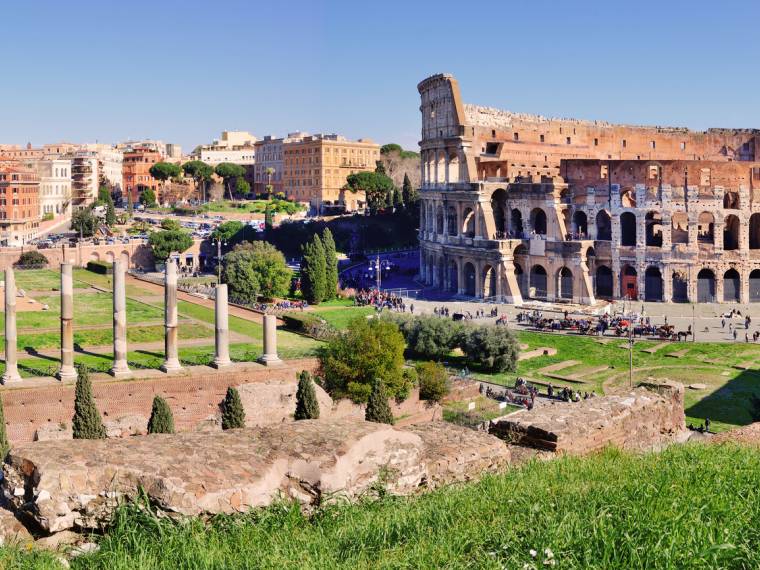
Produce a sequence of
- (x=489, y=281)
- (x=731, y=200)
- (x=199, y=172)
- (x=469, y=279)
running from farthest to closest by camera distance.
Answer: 1. (x=199, y=172)
2. (x=469, y=279)
3. (x=489, y=281)
4. (x=731, y=200)

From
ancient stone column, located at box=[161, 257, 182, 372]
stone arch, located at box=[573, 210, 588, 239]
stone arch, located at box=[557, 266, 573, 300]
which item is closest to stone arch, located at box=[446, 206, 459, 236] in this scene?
stone arch, located at box=[573, 210, 588, 239]

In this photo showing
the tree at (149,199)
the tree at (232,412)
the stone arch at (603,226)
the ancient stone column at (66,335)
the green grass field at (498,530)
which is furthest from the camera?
the tree at (149,199)

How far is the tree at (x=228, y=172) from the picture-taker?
121188mm

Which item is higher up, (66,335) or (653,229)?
(653,229)

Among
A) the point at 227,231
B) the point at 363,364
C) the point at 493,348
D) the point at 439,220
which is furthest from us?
the point at 227,231

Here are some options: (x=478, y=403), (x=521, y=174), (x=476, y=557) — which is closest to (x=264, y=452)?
(x=476, y=557)

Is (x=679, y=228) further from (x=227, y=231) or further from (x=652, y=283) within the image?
(x=227, y=231)

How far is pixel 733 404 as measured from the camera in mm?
35438

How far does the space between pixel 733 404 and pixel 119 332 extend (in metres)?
22.8

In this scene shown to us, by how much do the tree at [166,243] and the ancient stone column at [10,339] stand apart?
44986 mm

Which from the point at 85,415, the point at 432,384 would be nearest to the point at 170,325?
the point at 85,415

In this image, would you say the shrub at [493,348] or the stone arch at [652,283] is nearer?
the shrub at [493,348]

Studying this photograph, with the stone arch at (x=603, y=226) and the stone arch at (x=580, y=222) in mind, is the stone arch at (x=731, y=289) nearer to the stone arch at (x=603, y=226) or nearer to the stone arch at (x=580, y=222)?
the stone arch at (x=603, y=226)

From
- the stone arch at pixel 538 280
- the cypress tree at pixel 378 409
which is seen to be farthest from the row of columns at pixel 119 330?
the stone arch at pixel 538 280
